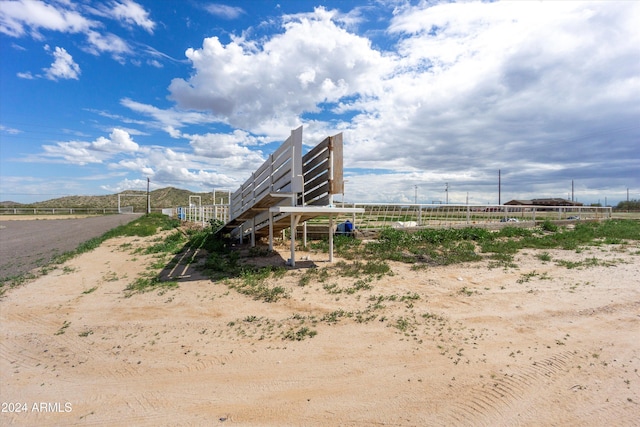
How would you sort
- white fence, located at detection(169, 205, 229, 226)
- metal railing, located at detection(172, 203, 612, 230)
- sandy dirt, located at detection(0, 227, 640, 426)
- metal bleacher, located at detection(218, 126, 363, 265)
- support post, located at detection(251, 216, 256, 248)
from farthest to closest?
white fence, located at detection(169, 205, 229, 226) < metal railing, located at detection(172, 203, 612, 230) < support post, located at detection(251, 216, 256, 248) < metal bleacher, located at detection(218, 126, 363, 265) < sandy dirt, located at detection(0, 227, 640, 426)

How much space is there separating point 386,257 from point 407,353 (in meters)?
5.18

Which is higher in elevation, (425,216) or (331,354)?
(425,216)

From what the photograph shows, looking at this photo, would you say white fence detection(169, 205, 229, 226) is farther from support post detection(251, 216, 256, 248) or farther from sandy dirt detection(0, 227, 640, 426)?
sandy dirt detection(0, 227, 640, 426)

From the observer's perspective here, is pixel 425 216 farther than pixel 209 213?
No

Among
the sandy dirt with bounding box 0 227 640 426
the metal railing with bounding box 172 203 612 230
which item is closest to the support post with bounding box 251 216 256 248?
the metal railing with bounding box 172 203 612 230

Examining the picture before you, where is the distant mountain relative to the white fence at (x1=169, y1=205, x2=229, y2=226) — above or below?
above

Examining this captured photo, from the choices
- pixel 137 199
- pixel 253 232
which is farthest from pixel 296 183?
pixel 137 199

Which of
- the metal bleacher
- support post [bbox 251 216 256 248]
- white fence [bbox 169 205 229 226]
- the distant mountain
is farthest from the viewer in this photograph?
the distant mountain

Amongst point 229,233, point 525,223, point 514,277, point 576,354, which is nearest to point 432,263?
point 514,277

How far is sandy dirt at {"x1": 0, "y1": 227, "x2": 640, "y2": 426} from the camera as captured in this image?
9.47 feet

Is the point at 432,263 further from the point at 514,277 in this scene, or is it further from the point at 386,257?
the point at 514,277

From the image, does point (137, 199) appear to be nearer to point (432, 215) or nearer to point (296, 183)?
point (432, 215)

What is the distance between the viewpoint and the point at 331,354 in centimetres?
385

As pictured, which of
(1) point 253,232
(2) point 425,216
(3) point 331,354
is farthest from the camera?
(2) point 425,216
